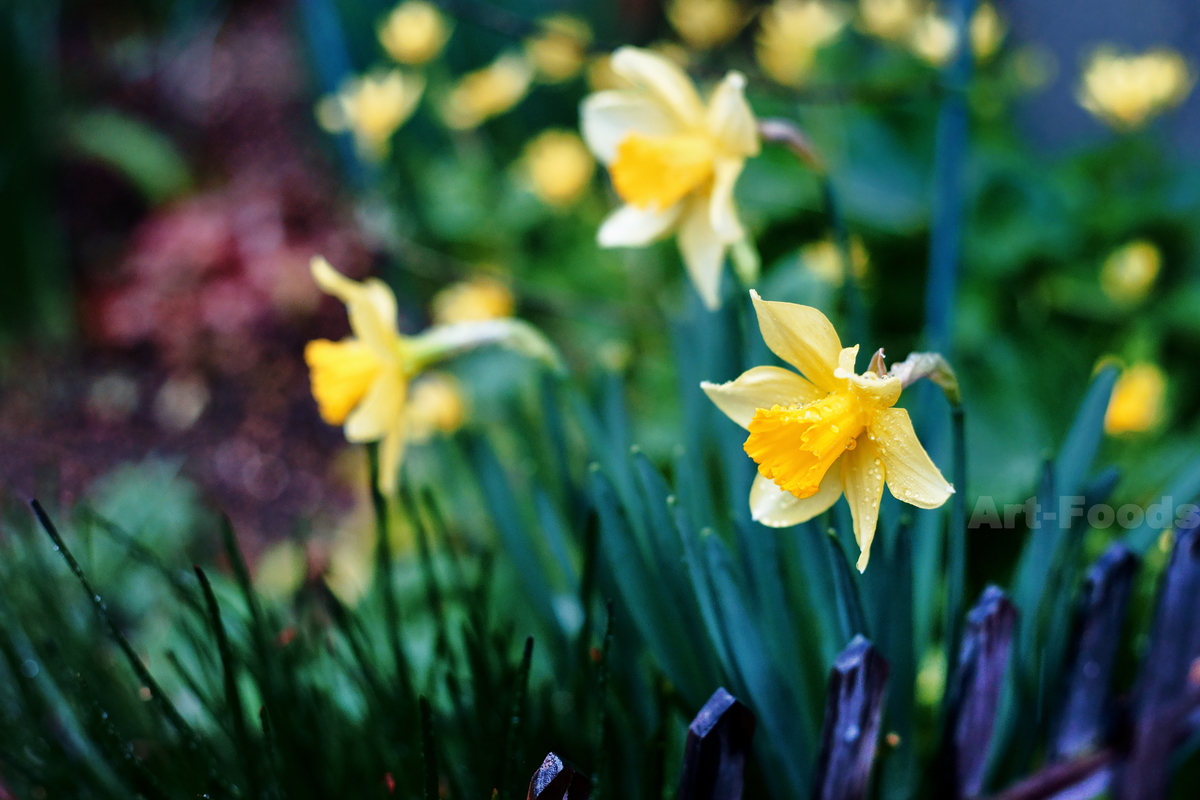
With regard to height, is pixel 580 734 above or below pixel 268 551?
below

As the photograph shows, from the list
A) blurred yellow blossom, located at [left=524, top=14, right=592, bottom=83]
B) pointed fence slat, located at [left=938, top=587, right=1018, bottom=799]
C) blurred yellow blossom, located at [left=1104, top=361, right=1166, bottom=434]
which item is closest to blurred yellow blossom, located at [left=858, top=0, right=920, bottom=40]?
blurred yellow blossom, located at [left=524, top=14, right=592, bottom=83]

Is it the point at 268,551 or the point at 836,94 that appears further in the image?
the point at 268,551

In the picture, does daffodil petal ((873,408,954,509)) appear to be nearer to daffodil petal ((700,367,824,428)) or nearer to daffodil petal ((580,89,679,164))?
daffodil petal ((700,367,824,428))

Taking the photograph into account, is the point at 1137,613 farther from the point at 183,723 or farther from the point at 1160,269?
the point at 1160,269

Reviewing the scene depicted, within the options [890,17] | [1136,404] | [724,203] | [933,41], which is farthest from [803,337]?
[890,17]

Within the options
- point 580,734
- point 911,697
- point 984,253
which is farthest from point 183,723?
point 984,253

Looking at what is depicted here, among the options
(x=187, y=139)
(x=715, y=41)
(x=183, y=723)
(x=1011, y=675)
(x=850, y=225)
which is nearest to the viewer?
(x=183, y=723)
